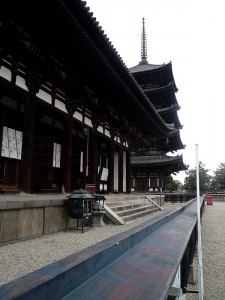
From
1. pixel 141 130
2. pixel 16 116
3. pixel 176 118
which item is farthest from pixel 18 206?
pixel 176 118

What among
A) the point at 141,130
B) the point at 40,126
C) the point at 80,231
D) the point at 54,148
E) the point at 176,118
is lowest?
the point at 80,231

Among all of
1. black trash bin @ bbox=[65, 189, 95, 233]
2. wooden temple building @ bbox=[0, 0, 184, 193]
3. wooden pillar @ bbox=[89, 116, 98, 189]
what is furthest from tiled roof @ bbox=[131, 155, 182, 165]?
black trash bin @ bbox=[65, 189, 95, 233]

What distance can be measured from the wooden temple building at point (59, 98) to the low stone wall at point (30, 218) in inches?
59.6

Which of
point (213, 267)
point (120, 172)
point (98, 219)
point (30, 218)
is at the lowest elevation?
point (213, 267)

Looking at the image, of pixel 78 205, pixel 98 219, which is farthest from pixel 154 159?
pixel 78 205

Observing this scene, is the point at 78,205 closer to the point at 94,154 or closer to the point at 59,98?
the point at 59,98

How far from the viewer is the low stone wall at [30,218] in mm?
5145

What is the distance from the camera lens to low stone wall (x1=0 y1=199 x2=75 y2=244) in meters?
5.14

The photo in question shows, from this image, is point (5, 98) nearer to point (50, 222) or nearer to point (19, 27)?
point (19, 27)

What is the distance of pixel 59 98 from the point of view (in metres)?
9.74

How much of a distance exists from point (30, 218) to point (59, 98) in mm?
5162

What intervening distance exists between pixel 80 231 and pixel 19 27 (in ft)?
18.1

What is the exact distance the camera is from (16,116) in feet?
29.3

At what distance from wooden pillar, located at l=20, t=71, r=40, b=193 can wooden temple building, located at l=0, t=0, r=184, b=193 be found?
0.03 meters
